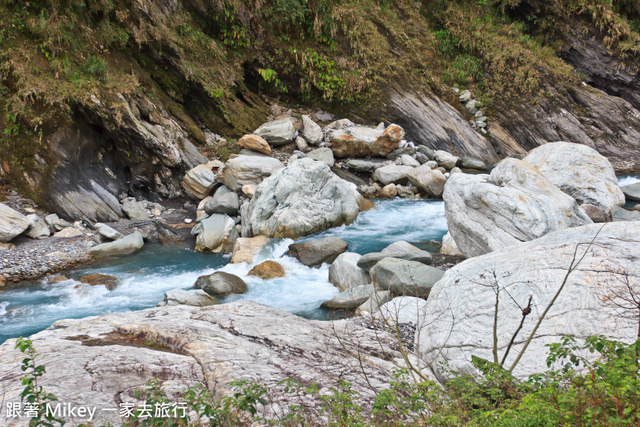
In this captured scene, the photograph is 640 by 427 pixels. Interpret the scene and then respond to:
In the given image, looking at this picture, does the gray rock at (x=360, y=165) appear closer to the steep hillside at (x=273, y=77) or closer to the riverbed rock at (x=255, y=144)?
the riverbed rock at (x=255, y=144)

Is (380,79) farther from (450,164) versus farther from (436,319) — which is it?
(436,319)

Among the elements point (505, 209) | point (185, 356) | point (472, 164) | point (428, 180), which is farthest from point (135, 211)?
point (472, 164)

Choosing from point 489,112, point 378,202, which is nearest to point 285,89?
point 378,202

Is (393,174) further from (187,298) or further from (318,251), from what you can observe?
(187,298)

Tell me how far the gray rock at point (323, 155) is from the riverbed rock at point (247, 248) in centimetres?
471

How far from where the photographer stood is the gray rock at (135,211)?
1079 centimetres

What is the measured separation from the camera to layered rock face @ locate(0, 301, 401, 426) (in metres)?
2.78

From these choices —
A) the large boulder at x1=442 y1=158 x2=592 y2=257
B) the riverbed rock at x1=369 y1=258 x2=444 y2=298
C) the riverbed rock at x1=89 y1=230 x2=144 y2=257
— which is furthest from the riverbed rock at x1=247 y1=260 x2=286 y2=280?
the large boulder at x1=442 y1=158 x2=592 y2=257

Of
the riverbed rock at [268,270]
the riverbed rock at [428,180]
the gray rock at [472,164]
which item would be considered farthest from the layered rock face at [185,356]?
the gray rock at [472,164]

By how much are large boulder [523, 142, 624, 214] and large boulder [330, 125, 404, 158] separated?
219 inches

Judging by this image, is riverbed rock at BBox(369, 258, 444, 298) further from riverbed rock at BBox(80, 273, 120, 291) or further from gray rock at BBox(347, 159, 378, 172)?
gray rock at BBox(347, 159, 378, 172)

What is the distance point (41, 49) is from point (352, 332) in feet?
39.6

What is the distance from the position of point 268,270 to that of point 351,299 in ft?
7.74

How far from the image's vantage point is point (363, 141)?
14.1 metres
